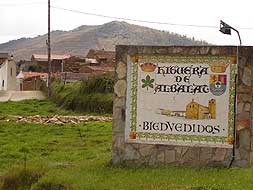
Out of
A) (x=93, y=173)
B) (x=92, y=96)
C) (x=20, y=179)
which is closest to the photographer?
(x=20, y=179)

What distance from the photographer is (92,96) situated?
1448 inches

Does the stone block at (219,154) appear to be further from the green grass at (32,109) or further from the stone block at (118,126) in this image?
the green grass at (32,109)

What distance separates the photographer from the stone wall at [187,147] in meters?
11.3

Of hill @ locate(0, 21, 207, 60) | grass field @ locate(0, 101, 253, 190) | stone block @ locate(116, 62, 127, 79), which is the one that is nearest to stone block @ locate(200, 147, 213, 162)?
grass field @ locate(0, 101, 253, 190)

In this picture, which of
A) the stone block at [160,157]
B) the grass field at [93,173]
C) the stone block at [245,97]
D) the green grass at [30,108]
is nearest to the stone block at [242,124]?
the stone block at [245,97]

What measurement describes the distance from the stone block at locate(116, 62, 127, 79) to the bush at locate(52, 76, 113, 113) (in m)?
22.5

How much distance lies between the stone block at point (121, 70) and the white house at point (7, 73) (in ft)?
152

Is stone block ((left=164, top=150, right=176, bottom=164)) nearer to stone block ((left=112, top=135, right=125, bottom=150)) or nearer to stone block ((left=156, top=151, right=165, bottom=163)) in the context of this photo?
stone block ((left=156, top=151, right=165, bottom=163))

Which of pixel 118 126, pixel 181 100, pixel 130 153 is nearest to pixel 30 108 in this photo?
pixel 118 126

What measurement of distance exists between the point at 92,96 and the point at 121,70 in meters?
24.6

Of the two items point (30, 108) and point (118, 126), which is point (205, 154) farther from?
point (30, 108)

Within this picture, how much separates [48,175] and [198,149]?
3.18 meters

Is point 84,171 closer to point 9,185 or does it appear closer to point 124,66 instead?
point 9,185

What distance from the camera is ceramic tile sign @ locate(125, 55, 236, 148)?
11.4 metres
